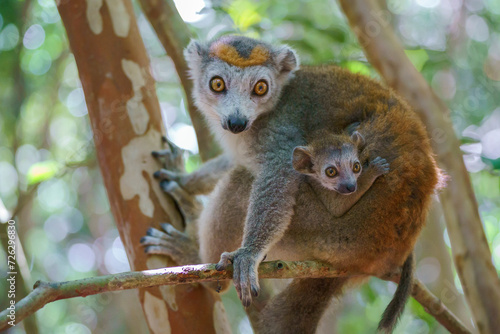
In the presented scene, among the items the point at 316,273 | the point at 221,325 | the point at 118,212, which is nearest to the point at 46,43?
the point at 118,212

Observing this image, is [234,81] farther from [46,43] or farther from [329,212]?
[46,43]

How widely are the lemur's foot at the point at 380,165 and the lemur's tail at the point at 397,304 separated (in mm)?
1013

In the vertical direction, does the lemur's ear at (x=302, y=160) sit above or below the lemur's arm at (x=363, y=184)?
above

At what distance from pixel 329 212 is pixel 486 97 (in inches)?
318

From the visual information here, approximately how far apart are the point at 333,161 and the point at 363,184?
0.37 m

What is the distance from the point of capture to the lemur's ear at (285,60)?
5.21 meters

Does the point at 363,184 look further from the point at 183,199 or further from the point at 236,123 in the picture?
the point at 183,199

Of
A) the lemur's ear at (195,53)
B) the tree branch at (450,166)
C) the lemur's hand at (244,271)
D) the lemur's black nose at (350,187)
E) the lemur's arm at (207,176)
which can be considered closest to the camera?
the lemur's hand at (244,271)

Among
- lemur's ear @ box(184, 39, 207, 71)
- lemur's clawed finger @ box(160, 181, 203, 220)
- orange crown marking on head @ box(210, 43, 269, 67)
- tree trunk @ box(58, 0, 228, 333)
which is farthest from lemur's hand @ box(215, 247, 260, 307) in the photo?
lemur's ear @ box(184, 39, 207, 71)

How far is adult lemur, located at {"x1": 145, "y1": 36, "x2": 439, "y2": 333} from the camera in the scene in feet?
13.5

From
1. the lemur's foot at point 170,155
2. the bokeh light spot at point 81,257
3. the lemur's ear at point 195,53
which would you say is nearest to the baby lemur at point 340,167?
the lemur's foot at point 170,155

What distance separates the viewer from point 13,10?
805 centimetres

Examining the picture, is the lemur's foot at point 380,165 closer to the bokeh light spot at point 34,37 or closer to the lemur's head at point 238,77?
the lemur's head at point 238,77

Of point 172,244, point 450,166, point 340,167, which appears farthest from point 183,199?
point 450,166
